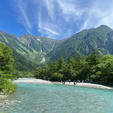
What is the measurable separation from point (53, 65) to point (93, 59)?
93.7ft

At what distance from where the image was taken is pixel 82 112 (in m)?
16.0

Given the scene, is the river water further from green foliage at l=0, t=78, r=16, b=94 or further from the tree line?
the tree line

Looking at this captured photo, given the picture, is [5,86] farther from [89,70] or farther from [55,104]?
[89,70]

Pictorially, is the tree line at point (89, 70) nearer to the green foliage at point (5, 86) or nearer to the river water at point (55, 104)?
the river water at point (55, 104)

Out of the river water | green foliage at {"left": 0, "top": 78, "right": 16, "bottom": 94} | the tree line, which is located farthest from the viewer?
the tree line

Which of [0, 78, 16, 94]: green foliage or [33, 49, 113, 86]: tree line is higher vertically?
[33, 49, 113, 86]: tree line

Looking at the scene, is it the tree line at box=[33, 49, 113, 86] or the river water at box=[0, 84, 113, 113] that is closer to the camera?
the river water at box=[0, 84, 113, 113]

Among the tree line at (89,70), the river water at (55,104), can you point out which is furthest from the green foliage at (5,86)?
the tree line at (89,70)

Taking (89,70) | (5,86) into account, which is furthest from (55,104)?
(89,70)

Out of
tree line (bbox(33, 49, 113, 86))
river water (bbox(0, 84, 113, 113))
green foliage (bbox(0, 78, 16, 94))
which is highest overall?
tree line (bbox(33, 49, 113, 86))

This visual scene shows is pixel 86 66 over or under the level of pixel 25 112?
over

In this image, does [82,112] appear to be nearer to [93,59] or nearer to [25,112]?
[25,112]

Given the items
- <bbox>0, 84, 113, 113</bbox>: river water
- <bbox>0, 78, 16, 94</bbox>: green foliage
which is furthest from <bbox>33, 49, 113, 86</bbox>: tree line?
<bbox>0, 78, 16, 94</bbox>: green foliage

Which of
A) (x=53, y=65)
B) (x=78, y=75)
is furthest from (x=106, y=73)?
(x=53, y=65)
